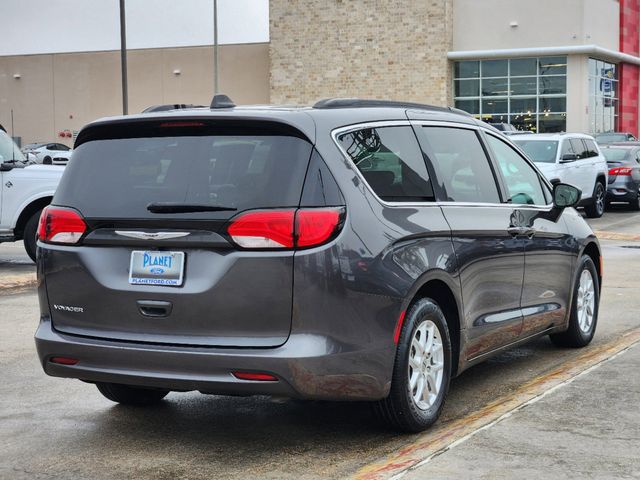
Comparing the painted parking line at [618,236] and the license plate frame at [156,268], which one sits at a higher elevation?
the license plate frame at [156,268]

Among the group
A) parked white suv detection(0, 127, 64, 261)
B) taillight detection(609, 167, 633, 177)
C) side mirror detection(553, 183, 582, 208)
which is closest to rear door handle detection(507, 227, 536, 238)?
side mirror detection(553, 183, 582, 208)

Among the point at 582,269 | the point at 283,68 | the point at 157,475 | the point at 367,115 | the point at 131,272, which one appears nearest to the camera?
the point at 157,475

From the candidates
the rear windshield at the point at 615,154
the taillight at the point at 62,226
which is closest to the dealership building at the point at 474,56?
the rear windshield at the point at 615,154

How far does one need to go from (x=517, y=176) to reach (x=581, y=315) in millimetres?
1404

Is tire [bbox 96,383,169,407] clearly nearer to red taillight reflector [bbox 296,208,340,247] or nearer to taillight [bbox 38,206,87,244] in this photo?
taillight [bbox 38,206,87,244]

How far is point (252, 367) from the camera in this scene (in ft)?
16.9

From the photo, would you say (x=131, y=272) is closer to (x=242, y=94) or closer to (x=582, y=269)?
(x=582, y=269)

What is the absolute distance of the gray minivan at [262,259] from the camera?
5.19 m

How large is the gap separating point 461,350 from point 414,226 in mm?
868

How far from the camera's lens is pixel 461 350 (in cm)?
623

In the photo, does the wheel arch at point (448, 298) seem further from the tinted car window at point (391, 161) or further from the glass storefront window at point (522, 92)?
Answer: the glass storefront window at point (522, 92)

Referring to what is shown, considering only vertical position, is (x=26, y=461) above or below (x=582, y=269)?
below

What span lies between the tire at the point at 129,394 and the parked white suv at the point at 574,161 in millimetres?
17546

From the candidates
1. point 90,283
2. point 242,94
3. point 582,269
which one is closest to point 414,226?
point 90,283
